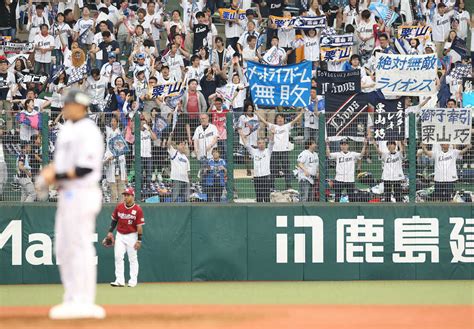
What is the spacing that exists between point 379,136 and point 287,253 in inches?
124

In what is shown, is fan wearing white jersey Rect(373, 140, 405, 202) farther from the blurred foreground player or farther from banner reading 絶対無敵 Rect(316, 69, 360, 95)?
the blurred foreground player

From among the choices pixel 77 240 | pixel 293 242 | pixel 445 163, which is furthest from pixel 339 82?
pixel 77 240

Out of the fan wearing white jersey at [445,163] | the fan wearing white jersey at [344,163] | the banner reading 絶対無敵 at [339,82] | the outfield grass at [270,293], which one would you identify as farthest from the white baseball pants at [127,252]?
the fan wearing white jersey at [445,163]

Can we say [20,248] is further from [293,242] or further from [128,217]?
[293,242]

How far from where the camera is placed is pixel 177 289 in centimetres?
2192

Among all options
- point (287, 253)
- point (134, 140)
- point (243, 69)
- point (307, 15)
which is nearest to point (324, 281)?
point (287, 253)

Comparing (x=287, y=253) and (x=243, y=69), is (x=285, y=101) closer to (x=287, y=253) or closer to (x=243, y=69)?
(x=287, y=253)

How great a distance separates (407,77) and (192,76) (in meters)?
6.76

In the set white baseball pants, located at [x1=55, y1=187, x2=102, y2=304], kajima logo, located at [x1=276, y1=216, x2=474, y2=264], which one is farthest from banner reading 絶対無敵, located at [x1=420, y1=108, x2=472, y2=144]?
white baseball pants, located at [x1=55, y1=187, x2=102, y2=304]

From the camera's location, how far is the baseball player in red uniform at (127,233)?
69.9 feet

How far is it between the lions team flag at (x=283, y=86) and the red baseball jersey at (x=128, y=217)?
332cm

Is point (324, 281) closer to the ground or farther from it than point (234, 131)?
closer to the ground

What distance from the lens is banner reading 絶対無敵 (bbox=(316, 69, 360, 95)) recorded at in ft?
73.5

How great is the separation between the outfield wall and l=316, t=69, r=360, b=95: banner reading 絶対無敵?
242 cm
